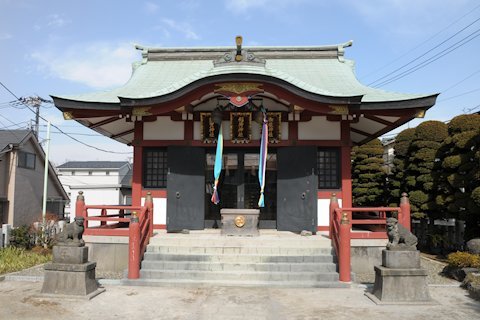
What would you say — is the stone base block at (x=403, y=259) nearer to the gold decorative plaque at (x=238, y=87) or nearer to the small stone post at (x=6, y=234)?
the gold decorative plaque at (x=238, y=87)

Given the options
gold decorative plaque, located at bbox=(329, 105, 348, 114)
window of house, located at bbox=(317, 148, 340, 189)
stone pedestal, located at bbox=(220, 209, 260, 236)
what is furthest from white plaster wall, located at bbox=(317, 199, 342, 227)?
gold decorative plaque, located at bbox=(329, 105, 348, 114)

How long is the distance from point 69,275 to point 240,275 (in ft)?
12.4

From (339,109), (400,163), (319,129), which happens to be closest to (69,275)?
(339,109)

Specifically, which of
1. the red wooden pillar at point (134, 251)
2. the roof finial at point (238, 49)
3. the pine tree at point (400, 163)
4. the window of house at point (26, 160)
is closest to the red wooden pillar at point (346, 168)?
the roof finial at point (238, 49)

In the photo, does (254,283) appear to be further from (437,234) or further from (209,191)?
(437,234)

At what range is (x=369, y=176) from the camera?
800 inches

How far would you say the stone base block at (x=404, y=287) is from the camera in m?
7.67

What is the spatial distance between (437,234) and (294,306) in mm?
10320

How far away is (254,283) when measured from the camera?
9.02 meters

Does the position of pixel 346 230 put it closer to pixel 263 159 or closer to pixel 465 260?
pixel 465 260

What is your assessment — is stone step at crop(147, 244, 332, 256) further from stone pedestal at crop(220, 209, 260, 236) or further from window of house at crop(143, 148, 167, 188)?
window of house at crop(143, 148, 167, 188)

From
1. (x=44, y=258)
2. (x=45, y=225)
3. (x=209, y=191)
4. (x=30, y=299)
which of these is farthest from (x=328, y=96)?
(x=45, y=225)

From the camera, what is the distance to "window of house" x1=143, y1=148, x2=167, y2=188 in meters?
13.0

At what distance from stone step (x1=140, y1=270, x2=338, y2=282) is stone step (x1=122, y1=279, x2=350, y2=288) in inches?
5.6
